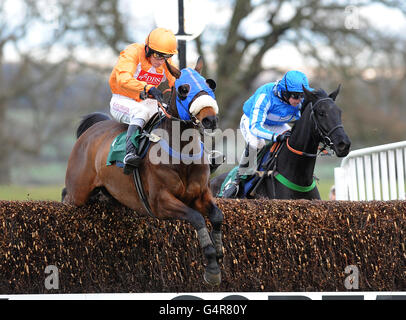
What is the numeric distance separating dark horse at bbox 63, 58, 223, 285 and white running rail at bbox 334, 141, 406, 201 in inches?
104

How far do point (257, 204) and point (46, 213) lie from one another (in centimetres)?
171

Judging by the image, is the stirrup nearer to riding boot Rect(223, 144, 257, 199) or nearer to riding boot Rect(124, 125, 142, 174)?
riding boot Rect(223, 144, 257, 199)

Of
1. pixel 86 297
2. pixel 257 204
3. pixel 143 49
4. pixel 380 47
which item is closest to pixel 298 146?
pixel 257 204

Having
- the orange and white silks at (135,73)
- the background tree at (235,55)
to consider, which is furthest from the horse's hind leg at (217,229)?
the background tree at (235,55)

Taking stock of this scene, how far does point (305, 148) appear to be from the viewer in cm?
585

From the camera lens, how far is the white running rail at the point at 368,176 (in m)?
6.48

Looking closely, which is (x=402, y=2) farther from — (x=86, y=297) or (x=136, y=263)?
(x=86, y=297)

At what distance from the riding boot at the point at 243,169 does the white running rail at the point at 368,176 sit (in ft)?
3.81

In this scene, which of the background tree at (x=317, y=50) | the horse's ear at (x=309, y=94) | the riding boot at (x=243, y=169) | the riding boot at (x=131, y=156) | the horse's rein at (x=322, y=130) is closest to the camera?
the riding boot at (x=131, y=156)

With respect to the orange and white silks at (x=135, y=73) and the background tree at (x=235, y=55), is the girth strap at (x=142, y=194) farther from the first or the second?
the background tree at (x=235, y=55)

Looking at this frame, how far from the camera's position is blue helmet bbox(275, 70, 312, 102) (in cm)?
600

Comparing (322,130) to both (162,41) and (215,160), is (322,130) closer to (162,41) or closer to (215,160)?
(215,160)

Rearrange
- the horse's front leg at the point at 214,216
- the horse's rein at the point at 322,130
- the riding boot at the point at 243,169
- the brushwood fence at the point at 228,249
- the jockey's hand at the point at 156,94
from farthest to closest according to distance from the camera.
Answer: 1. the riding boot at the point at 243,169
2. the horse's rein at the point at 322,130
3. the brushwood fence at the point at 228,249
4. the jockey's hand at the point at 156,94
5. the horse's front leg at the point at 214,216
